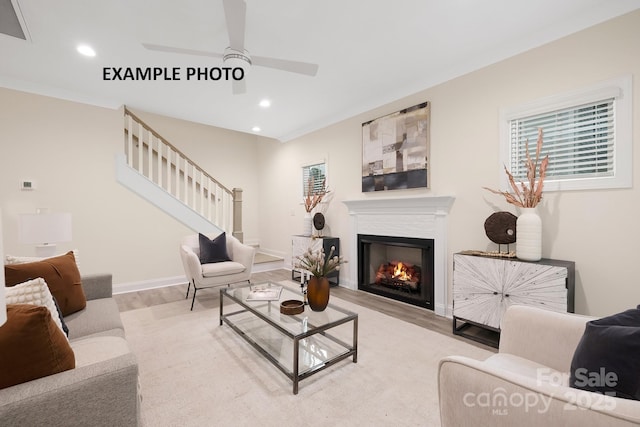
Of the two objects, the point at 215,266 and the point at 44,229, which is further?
the point at 215,266

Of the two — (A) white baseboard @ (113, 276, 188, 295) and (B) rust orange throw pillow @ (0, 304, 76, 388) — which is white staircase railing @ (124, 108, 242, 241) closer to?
(A) white baseboard @ (113, 276, 188, 295)

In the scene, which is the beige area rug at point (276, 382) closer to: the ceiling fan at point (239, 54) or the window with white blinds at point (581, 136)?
the window with white blinds at point (581, 136)

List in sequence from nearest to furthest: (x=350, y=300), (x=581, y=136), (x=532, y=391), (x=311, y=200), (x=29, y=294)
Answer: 1. (x=532, y=391)
2. (x=29, y=294)
3. (x=581, y=136)
4. (x=350, y=300)
5. (x=311, y=200)

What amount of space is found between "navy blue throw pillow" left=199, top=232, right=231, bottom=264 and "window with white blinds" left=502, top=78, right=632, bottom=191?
3.52m

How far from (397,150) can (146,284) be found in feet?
13.8

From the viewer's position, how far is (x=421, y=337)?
2.66 meters

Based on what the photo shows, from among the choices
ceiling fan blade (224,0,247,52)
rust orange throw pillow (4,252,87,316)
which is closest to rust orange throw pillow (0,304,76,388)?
rust orange throw pillow (4,252,87,316)

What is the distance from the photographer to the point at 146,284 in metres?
4.34

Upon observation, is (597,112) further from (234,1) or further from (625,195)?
(234,1)

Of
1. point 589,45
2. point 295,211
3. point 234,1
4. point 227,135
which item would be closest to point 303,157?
point 295,211

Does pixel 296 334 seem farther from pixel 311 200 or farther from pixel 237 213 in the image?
pixel 237 213

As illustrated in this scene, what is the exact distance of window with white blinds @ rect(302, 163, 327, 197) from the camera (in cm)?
491

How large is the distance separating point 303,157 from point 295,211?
106 centimetres

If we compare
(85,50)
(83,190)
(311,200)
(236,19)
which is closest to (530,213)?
(236,19)
